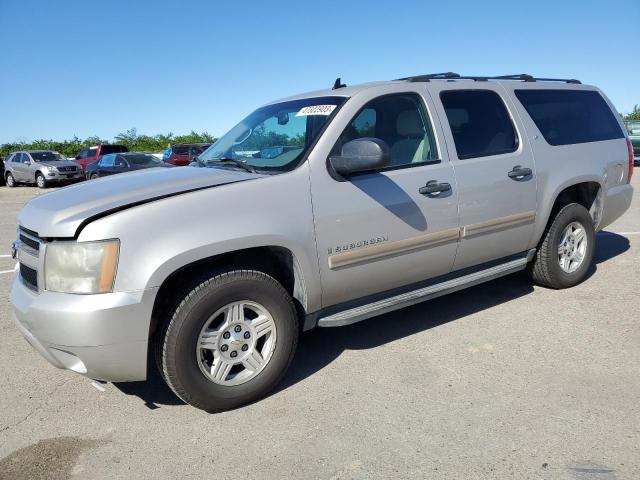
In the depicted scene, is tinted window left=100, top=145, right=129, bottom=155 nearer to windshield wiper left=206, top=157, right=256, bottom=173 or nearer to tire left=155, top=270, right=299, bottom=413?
windshield wiper left=206, top=157, right=256, bottom=173

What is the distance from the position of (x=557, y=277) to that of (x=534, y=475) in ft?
9.37

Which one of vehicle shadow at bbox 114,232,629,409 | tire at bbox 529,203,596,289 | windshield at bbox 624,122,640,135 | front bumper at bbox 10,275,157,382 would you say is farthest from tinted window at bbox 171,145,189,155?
front bumper at bbox 10,275,157,382

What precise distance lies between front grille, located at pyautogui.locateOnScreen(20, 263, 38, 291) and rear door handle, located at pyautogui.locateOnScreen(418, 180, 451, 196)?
243cm

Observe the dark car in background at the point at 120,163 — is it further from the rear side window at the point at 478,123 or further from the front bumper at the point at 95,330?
the front bumper at the point at 95,330

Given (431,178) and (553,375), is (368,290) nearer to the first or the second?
(431,178)

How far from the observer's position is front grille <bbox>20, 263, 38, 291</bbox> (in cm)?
296

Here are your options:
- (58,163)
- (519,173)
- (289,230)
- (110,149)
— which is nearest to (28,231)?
(289,230)

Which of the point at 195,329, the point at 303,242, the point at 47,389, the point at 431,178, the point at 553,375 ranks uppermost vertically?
the point at 431,178

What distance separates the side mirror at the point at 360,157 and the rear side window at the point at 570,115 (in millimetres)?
2027

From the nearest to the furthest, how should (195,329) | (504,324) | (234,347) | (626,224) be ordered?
(195,329) < (234,347) < (504,324) < (626,224)

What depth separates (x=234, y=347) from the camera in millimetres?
3090

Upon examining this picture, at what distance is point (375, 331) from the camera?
4227 mm

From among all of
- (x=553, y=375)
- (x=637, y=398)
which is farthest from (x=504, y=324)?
(x=637, y=398)

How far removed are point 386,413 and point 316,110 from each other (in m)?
2.05
